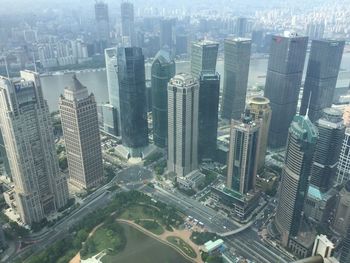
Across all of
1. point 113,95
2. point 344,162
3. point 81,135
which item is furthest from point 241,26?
point 81,135

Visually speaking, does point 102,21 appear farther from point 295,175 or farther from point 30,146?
point 295,175

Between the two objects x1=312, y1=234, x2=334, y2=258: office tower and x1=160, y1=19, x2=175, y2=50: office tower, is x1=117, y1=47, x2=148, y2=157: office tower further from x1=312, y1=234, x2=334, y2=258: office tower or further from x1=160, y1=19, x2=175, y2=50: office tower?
x1=160, y1=19, x2=175, y2=50: office tower

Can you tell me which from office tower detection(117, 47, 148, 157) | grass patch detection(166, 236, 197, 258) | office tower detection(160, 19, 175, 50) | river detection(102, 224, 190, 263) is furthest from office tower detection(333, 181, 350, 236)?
office tower detection(160, 19, 175, 50)

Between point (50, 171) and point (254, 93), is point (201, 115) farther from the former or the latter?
point (254, 93)

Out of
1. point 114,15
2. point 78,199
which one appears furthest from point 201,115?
point 114,15

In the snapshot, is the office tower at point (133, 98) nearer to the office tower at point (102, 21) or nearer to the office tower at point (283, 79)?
the office tower at point (283, 79)
